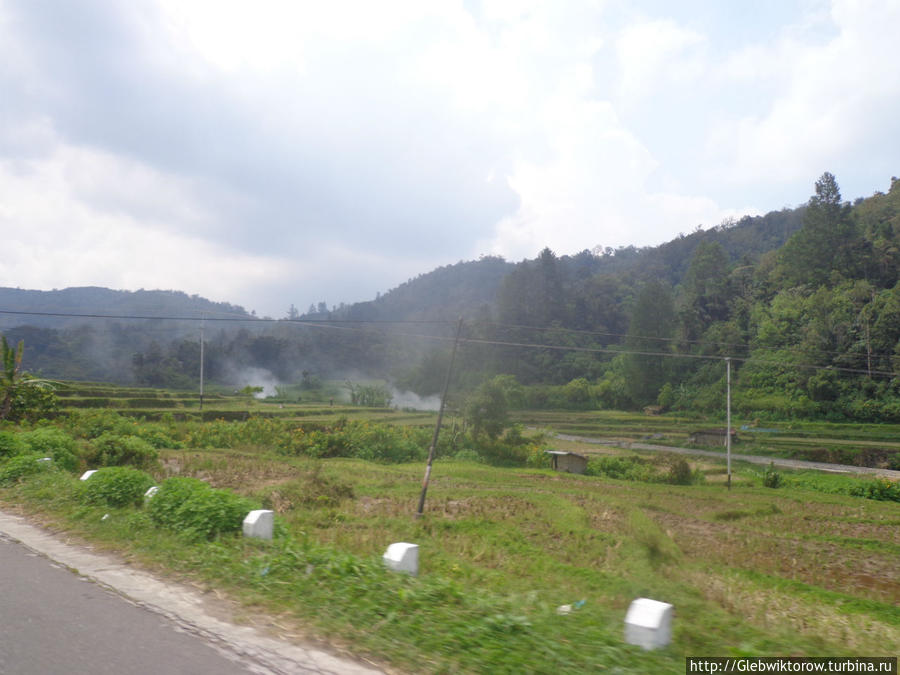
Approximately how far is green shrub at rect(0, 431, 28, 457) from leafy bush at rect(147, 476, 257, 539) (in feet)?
28.5

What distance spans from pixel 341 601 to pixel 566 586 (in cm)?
405

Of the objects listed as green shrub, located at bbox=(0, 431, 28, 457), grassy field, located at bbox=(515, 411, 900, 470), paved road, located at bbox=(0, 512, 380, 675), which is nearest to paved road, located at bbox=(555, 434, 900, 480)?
grassy field, located at bbox=(515, 411, 900, 470)

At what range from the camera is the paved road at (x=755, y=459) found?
37.2 metres

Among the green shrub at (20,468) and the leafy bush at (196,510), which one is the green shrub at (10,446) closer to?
the green shrub at (20,468)

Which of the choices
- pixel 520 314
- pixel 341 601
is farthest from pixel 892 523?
pixel 520 314

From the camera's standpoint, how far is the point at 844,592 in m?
10.8

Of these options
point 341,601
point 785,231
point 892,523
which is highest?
point 785,231

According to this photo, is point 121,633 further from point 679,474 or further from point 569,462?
point 569,462

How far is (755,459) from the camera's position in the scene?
42.2m

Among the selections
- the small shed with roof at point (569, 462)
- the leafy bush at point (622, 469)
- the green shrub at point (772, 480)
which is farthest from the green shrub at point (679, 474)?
the small shed with roof at point (569, 462)

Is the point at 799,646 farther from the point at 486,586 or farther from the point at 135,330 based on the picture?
the point at 135,330

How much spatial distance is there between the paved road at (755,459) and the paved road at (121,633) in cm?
3853

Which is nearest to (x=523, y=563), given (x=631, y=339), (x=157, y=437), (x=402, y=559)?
(x=402, y=559)

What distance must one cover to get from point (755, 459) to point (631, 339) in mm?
21889
